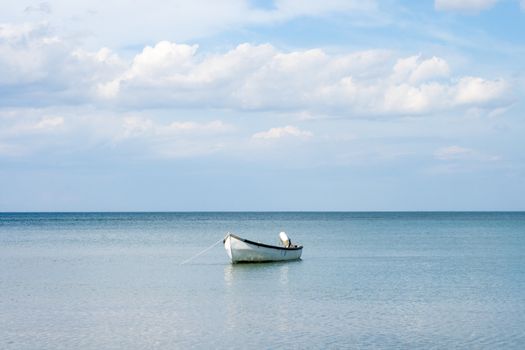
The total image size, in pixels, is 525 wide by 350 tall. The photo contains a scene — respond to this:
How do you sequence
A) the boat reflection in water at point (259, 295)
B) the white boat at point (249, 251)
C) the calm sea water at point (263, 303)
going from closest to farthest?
the calm sea water at point (263, 303)
the boat reflection in water at point (259, 295)
the white boat at point (249, 251)

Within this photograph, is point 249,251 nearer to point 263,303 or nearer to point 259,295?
point 259,295

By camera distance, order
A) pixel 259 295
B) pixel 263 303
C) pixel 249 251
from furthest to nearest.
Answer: pixel 249 251 < pixel 259 295 < pixel 263 303

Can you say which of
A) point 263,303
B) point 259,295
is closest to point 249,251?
point 259,295

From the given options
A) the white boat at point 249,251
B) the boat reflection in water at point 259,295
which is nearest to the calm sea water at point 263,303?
the boat reflection in water at point 259,295

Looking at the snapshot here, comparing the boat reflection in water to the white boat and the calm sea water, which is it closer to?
the calm sea water

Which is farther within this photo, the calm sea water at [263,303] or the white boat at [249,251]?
the white boat at [249,251]

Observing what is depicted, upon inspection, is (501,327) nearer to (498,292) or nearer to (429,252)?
(498,292)

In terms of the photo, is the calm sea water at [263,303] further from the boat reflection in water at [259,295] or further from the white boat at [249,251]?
the white boat at [249,251]

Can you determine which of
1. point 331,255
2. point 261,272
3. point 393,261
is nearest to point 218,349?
point 261,272

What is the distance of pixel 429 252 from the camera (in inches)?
2383

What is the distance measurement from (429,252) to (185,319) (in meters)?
37.2

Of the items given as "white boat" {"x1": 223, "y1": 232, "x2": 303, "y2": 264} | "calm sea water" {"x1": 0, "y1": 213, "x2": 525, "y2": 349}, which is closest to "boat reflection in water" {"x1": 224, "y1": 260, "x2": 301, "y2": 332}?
"calm sea water" {"x1": 0, "y1": 213, "x2": 525, "y2": 349}

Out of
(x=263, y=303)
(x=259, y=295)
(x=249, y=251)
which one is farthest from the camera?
(x=249, y=251)

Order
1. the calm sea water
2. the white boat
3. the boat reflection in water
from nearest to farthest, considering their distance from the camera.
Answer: the calm sea water → the boat reflection in water → the white boat
